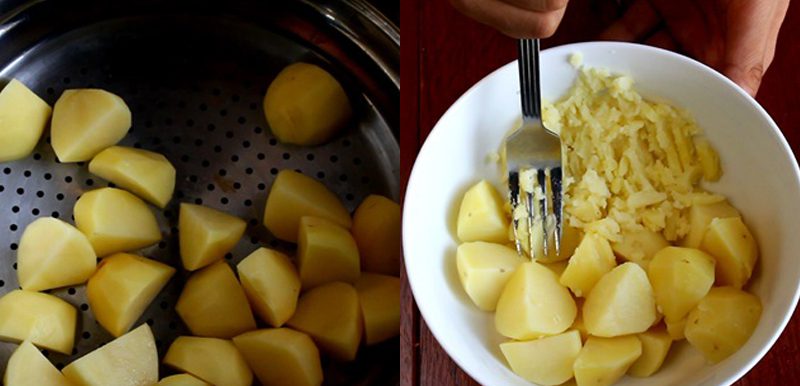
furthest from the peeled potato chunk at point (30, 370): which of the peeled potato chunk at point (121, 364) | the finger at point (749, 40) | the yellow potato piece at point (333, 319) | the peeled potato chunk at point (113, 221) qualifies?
the finger at point (749, 40)

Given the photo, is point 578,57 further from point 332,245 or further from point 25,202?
point 25,202

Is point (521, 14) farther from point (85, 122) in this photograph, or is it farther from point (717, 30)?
point (85, 122)

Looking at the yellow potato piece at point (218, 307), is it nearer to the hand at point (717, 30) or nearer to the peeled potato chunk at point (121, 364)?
the peeled potato chunk at point (121, 364)

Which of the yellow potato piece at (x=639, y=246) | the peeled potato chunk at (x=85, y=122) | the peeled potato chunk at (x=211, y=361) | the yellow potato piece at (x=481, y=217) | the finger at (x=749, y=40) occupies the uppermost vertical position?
the finger at (x=749, y=40)

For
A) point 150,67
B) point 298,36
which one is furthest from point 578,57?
point 150,67

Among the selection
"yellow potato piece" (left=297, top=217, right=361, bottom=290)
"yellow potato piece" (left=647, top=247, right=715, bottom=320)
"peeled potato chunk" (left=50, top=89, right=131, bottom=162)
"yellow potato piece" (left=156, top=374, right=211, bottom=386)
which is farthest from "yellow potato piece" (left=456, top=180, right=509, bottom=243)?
"peeled potato chunk" (left=50, top=89, right=131, bottom=162)

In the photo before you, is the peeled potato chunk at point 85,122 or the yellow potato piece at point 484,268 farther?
the peeled potato chunk at point 85,122

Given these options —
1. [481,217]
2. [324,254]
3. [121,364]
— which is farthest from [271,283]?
[481,217]
